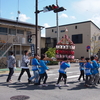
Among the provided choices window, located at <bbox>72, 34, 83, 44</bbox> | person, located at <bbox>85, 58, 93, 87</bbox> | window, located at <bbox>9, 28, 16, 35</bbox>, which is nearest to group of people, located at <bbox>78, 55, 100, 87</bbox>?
person, located at <bbox>85, 58, 93, 87</bbox>

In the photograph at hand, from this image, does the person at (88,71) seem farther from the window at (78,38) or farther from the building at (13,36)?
the window at (78,38)

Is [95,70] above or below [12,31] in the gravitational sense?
below

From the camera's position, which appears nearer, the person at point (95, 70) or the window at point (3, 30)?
the person at point (95, 70)

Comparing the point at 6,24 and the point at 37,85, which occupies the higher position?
the point at 6,24

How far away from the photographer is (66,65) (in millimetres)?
8242

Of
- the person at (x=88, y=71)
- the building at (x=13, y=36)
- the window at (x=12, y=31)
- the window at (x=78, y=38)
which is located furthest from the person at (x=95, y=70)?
the window at (x=78, y=38)

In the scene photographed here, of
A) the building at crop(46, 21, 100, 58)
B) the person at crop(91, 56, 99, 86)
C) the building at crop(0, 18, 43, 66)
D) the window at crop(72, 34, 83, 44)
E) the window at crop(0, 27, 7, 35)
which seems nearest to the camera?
the person at crop(91, 56, 99, 86)

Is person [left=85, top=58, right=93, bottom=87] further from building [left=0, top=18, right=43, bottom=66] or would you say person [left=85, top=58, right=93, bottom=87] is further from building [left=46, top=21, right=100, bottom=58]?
building [left=46, top=21, right=100, bottom=58]

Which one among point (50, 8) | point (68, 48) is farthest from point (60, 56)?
point (50, 8)

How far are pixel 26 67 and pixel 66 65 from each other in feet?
7.89

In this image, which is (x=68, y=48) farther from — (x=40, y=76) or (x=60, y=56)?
(x=40, y=76)

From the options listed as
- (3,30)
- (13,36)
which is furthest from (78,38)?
(3,30)

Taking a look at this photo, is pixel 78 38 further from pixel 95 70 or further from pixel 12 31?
pixel 95 70

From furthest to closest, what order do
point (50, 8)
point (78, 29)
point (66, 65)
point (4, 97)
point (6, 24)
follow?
point (78, 29), point (6, 24), point (50, 8), point (66, 65), point (4, 97)
